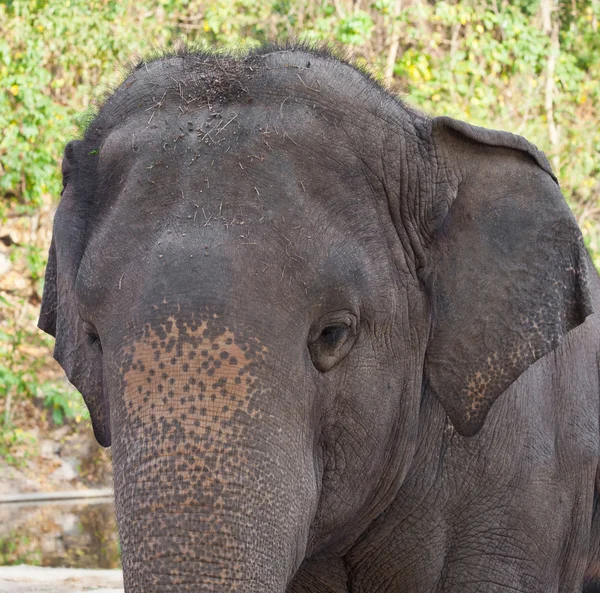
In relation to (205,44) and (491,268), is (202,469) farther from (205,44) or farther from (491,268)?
(205,44)

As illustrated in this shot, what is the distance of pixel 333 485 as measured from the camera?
9.96ft

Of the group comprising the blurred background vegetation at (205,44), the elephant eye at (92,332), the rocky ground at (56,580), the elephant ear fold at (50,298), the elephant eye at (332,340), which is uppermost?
the elephant eye at (332,340)

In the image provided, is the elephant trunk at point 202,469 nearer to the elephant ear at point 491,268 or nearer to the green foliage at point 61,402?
the elephant ear at point 491,268

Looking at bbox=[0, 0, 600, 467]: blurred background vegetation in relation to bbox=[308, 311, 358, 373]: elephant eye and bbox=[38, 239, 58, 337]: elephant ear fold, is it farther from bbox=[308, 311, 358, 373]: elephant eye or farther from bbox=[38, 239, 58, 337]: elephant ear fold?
bbox=[308, 311, 358, 373]: elephant eye

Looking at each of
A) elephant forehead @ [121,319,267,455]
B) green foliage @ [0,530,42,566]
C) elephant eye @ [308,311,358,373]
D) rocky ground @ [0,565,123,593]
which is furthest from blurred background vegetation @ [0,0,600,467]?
elephant forehead @ [121,319,267,455]

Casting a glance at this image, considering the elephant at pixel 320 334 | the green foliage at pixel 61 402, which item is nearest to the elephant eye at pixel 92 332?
the elephant at pixel 320 334

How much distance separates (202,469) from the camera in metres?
2.38

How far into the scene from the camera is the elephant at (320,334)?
2.47m

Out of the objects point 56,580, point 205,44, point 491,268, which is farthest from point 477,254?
point 205,44

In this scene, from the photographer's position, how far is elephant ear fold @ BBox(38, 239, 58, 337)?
12.5ft

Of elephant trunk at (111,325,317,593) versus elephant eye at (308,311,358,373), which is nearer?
elephant trunk at (111,325,317,593)

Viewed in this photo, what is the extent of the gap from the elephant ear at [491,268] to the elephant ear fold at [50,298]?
4.18 feet

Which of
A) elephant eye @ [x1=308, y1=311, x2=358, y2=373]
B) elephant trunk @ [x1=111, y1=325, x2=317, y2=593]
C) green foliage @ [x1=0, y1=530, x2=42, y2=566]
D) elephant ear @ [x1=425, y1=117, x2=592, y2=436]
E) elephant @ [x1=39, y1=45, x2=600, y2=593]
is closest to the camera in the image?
elephant trunk @ [x1=111, y1=325, x2=317, y2=593]

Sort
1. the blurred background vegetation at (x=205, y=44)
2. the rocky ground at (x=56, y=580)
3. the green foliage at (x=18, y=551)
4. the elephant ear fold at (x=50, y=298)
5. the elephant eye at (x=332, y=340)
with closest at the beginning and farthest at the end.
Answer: the elephant eye at (x=332, y=340) < the elephant ear fold at (x=50, y=298) < the rocky ground at (x=56, y=580) < the green foliage at (x=18, y=551) < the blurred background vegetation at (x=205, y=44)
